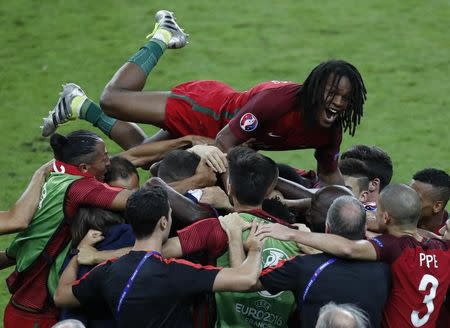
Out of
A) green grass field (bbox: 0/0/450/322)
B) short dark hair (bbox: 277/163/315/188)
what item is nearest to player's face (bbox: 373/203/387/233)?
short dark hair (bbox: 277/163/315/188)

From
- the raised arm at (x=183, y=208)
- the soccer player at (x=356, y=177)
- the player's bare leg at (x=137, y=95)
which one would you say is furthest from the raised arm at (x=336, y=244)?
the player's bare leg at (x=137, y=95)

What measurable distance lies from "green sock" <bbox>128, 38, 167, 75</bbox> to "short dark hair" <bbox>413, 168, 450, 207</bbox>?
6.72 feet

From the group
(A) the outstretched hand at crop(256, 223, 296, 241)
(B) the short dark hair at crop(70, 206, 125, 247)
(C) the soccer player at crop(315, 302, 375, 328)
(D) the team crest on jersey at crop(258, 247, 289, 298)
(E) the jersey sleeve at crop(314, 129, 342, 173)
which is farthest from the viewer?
(E) the jersey sleeve at crop(314, 129, 342, 173)

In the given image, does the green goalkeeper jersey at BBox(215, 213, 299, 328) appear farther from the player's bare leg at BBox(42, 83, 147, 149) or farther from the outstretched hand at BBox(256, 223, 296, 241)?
the player's bare leg at BBox(42, 83, 147, 149)

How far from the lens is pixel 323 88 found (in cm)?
638

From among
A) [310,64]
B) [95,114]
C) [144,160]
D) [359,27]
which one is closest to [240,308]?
[144,160]

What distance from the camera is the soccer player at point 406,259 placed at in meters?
5.38

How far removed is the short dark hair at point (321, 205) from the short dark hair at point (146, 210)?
901 mm

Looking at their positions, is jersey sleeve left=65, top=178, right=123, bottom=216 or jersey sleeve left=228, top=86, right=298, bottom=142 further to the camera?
jersey sleeve left=228, top=86, right=298, bottom=142

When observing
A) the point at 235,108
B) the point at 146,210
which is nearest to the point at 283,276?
the point at 146,210

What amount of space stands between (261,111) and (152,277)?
1645mm

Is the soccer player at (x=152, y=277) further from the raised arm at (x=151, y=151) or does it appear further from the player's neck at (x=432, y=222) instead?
the raised arm at (x=151, y=151)

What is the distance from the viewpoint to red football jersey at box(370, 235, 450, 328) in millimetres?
5383

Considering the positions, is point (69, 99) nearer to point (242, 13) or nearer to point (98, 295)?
point (98, 295)
